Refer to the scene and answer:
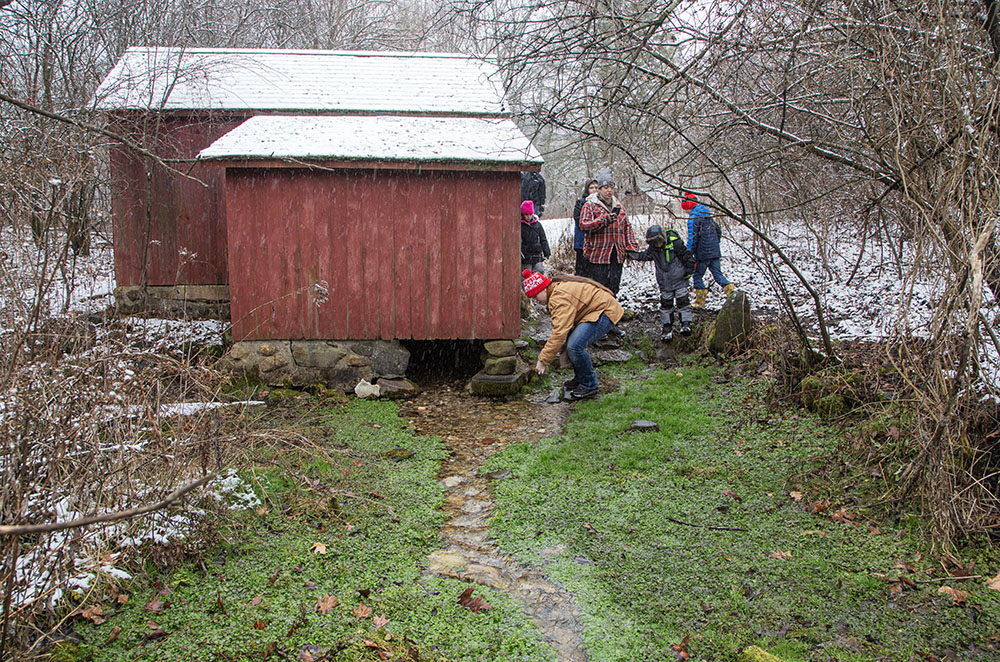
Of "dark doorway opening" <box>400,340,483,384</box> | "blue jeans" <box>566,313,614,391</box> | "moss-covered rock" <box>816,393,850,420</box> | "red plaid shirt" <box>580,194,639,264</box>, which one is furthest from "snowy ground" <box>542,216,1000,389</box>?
"dark doorway opening" <box>400,340,483,384</box>

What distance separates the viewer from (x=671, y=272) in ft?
30.0

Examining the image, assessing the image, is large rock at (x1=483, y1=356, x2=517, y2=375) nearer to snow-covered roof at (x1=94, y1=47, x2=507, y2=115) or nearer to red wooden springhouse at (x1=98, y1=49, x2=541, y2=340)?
red wooden springhouse at (x1=98, y1=49, x2=541, y2=340)

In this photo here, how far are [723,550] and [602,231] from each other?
5.51m

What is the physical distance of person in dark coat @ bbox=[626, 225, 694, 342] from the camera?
9031 millimetres

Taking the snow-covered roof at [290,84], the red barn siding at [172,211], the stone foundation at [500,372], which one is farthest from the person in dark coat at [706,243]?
the red barn siding at [172,211]

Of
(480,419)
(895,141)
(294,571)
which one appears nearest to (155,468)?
(294,571)

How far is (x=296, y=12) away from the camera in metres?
20.6

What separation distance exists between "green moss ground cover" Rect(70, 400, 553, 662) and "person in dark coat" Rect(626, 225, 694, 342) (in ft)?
16.5

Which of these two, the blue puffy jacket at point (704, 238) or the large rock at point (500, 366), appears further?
the blue puffy jacket at point (704, 238)

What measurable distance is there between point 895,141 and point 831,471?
2.23 meters

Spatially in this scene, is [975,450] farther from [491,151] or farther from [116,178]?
[116,178]

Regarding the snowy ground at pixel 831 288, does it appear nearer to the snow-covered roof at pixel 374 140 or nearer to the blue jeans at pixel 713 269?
the blue jeans at pixel 713 269

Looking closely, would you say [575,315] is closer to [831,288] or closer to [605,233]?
[605,233]

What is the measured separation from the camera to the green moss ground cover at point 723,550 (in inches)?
131
